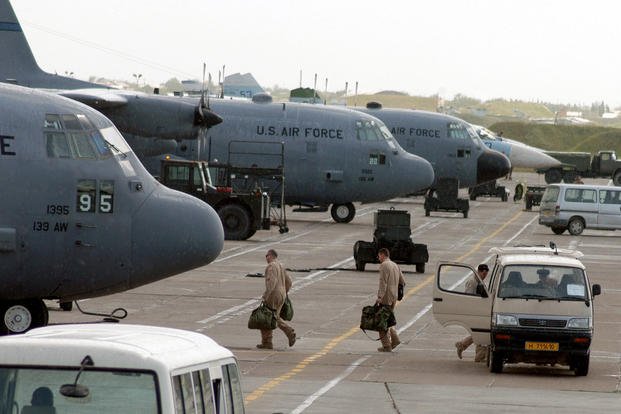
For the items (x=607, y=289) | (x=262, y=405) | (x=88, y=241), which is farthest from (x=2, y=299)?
(x=607, y=289)

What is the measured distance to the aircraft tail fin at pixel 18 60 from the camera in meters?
36.0

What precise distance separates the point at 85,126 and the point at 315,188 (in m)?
34.9

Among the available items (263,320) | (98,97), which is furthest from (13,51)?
(263,320)

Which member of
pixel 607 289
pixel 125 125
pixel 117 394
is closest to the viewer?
pixel 117 394

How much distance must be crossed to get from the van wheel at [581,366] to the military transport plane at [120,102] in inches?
581

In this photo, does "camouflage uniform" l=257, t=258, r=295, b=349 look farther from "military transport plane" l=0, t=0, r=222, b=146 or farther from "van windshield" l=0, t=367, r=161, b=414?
"van windshield" l=0, t=367, r=161, b=414

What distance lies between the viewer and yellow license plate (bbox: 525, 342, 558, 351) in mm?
22969

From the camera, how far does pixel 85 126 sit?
21.5 metres

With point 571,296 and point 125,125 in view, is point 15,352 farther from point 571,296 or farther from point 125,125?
point 125,125

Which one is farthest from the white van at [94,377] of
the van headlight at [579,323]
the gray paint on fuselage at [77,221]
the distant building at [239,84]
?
the distant building at [239,84]

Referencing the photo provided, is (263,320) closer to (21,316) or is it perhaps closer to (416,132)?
(21,316)

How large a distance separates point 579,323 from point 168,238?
633cm

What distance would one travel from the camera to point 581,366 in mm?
23141

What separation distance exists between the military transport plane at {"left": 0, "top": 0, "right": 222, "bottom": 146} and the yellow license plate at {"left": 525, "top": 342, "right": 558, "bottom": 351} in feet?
47.6
